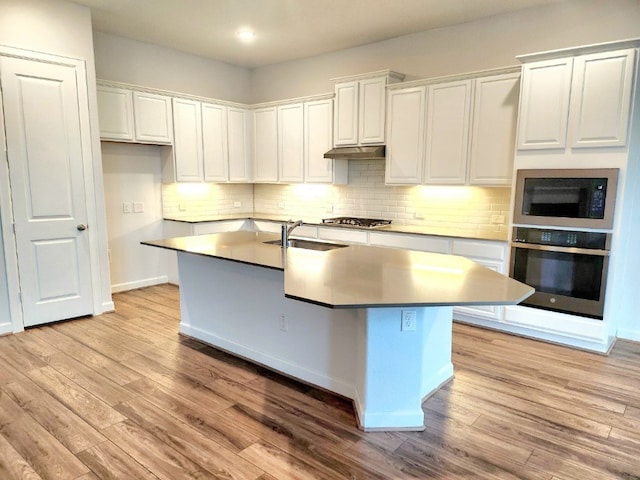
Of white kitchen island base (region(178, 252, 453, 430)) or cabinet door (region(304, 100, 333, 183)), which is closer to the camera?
white kitchen island base (region(178, 252, 453, 430))

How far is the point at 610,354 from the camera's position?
135 inches

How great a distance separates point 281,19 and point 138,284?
365cm

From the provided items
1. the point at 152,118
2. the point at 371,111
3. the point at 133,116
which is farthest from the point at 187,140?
the point at 371,111

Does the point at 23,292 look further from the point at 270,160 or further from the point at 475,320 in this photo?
the point at 475,320

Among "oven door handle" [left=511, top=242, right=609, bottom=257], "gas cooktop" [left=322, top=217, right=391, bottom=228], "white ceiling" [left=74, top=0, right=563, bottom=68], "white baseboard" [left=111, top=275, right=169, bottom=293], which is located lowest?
"white baseboard" [left=111, top=275, right=169, bottom=293]

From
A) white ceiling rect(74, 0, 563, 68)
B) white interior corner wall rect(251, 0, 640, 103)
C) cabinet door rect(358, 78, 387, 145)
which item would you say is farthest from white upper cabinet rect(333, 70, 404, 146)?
white ceiling rect(74, 0, 563, 68)

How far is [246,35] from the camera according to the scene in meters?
4.82

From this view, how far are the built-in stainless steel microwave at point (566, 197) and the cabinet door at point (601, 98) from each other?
253 mm

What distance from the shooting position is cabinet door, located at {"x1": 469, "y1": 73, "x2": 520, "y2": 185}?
382 cm

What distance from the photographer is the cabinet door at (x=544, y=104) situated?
3359mm

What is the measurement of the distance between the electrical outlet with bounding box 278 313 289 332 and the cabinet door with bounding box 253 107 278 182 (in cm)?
324

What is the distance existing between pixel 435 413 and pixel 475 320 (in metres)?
1.79

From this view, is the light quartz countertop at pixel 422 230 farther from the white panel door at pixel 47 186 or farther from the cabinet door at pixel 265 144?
the white panel door at pixel 47 186

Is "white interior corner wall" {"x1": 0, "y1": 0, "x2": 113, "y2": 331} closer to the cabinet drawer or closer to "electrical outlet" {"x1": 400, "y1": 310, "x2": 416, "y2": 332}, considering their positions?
"electrical outlet" {"x1": 400, "y1": 310, "x2": 416, "y2": 332}
